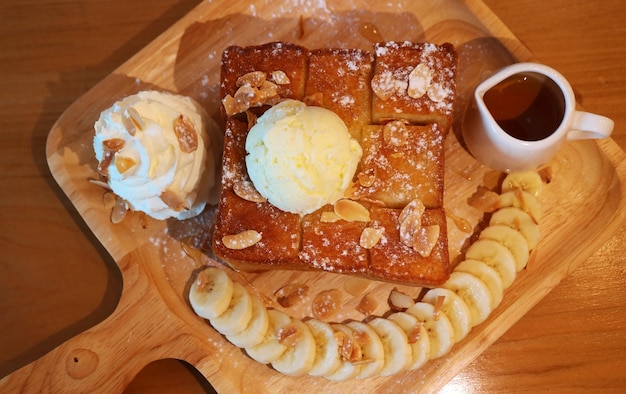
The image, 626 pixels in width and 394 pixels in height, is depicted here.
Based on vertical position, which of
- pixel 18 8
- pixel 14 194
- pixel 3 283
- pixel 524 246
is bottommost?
pixel 3 283

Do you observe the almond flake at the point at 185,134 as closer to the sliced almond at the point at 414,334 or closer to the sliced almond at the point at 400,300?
the sliced almond at the point at 400,300

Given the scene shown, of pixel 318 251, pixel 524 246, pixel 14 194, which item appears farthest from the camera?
pixel 14 194

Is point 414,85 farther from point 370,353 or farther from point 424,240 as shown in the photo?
point 370,353

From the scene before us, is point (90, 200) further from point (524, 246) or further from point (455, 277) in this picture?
point (524, 246)

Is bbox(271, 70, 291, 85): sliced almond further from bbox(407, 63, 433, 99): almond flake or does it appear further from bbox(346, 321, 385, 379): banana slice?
bbox(346, 321, 385, 379): banana slice

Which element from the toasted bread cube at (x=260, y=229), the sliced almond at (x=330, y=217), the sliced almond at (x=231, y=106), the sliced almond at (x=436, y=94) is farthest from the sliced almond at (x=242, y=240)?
the sliced almond at (x=436, y=94)

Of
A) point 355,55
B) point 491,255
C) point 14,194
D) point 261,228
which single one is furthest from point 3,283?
point 491,255
